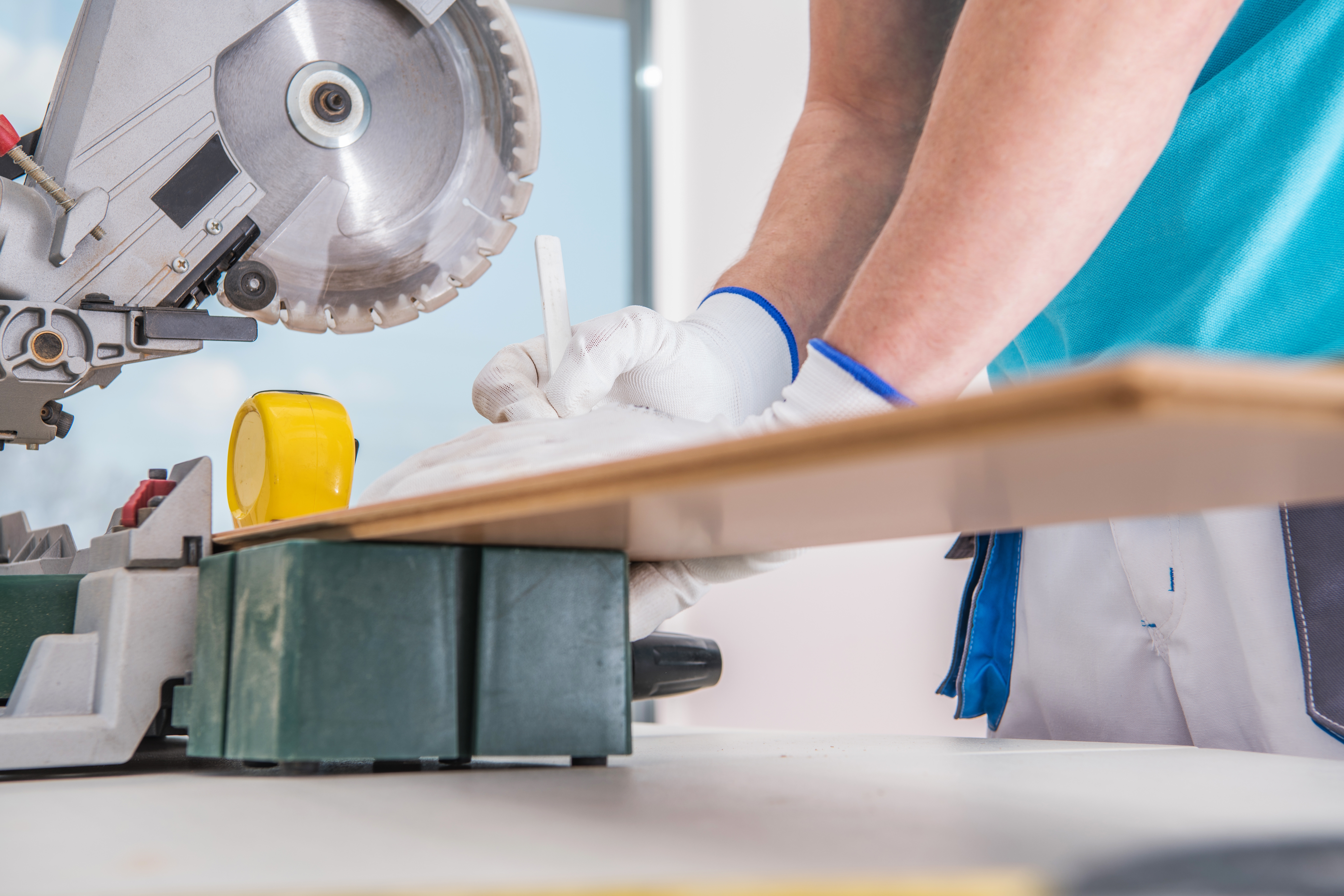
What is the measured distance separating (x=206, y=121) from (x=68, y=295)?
192mm

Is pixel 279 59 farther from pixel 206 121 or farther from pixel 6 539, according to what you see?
pixel 6 539

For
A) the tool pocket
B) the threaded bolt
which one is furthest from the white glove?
the tool pocket

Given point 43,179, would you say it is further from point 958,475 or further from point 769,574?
point 769,574

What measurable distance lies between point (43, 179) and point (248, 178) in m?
0.16

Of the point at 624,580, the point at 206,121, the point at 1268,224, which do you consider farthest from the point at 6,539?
the point at 1268,224

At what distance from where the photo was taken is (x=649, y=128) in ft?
11.9

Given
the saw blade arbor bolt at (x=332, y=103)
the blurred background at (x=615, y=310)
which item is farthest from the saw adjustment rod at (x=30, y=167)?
the blurred background at (x=615, y=310)

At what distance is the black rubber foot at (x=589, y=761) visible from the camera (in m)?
0.65

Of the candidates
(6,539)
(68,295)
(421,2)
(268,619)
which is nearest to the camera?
(268,619)

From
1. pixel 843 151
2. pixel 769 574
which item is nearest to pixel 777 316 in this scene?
pixel 843 151

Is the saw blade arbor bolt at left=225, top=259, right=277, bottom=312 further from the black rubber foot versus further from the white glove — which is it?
the black rubber foot

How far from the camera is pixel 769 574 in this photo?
288cm

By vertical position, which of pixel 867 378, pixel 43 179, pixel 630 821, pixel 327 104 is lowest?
pixel 630 821

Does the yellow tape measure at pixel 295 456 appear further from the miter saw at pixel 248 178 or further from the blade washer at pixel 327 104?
the blade washer at pixel 327 104
